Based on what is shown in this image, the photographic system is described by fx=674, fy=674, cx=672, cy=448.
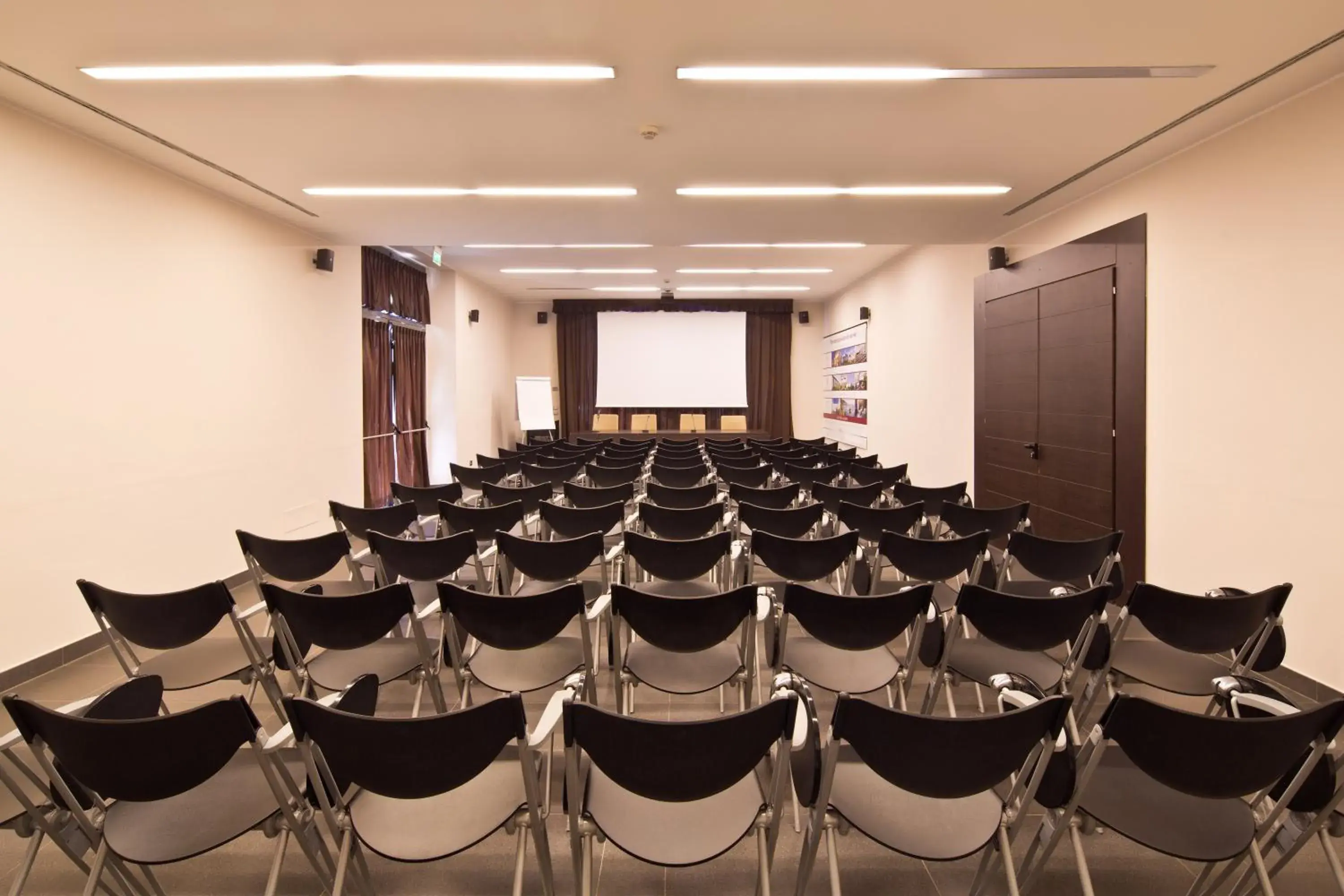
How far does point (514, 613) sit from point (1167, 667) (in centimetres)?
251

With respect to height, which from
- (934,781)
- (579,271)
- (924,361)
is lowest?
(934,781)

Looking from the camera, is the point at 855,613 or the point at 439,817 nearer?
the point at 439,817

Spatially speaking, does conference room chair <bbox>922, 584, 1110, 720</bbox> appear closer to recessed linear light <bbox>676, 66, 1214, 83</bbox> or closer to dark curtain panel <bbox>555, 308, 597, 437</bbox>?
recessed linear light <bbox>676, 66, 1214, 83</bbox>

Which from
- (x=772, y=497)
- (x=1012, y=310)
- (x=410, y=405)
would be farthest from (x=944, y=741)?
(x=410, y=405)

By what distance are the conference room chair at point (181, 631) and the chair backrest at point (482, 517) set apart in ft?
4.19

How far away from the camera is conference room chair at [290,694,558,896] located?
1471 millimetres

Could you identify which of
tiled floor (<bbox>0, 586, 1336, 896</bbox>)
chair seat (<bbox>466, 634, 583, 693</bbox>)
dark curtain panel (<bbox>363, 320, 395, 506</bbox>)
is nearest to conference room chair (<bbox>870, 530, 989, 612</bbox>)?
tiled floor (<bbox>0, 586, 1336, 896</bbox>)

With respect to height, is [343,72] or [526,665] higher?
[343,72]

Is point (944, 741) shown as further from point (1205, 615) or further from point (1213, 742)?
point (1205, 615)

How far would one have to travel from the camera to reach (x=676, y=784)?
153cm

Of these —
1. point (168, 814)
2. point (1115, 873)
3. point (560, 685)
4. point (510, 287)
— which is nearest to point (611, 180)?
point (560, 685)

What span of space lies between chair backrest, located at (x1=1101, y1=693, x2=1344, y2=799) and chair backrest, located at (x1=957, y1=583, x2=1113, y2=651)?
0.74m

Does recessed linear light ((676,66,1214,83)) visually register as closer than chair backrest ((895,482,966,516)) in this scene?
Yes

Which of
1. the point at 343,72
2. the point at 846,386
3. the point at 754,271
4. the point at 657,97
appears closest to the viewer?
the point at 343,72
